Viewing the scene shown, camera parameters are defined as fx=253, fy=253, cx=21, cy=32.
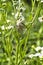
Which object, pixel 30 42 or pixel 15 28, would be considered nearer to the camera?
pixel 15 28

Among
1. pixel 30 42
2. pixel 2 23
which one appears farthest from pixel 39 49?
pixel 30 42

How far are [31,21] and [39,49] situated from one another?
0.16 m

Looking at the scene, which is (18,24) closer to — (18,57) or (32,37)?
(18,57)

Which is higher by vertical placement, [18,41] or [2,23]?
[2,23]

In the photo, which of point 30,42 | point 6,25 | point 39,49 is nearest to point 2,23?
point 6,25

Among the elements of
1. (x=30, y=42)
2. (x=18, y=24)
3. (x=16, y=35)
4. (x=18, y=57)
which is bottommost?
(x=30, y=42)

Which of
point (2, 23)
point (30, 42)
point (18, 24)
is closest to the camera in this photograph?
point (18, 24)

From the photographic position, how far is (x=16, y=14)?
1365 millimetres

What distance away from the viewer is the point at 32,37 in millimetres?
2303

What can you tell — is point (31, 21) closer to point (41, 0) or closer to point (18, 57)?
point (41, 0)

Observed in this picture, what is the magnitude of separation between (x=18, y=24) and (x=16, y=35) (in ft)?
0.46

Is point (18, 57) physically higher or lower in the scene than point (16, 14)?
lower

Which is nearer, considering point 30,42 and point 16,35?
point 16,35

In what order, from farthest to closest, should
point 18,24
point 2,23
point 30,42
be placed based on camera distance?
point 30,42 < point 2,23 < point 18,24
